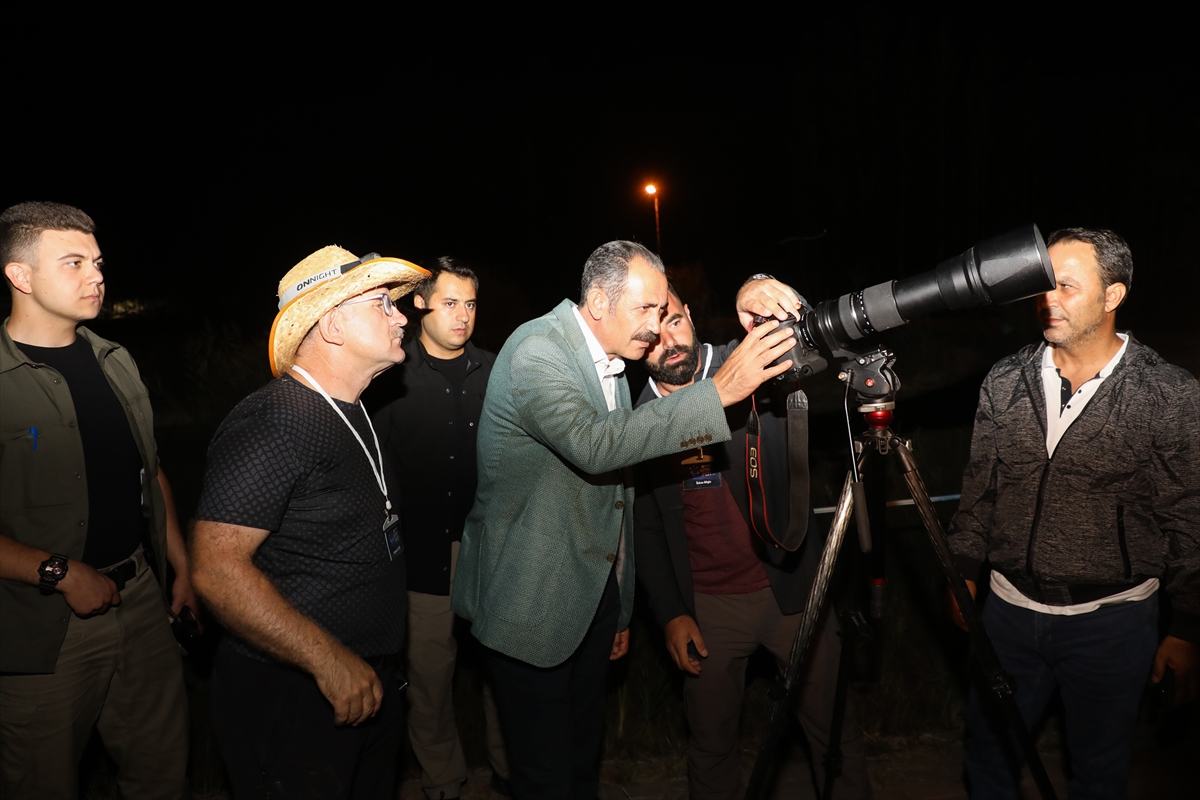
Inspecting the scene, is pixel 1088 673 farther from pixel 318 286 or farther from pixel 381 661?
pixel 318 286

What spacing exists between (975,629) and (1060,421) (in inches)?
29.0

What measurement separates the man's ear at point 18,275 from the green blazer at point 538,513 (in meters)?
1.44

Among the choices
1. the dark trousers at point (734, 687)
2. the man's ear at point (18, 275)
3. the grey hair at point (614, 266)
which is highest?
the man's ear at point (18, 275)

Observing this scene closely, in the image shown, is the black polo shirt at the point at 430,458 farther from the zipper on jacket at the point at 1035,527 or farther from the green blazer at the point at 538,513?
the zipper on jacket at the point at 1035,527

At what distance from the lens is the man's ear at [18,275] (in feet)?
7.64

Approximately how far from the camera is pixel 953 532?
8.60ft

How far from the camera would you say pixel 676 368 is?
2723mm

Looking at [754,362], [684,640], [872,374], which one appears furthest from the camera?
[684,640]

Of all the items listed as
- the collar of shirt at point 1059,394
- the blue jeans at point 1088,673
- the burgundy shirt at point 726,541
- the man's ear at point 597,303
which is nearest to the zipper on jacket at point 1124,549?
the blue jeans at point 1088,673

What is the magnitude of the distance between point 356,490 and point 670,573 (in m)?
1.20

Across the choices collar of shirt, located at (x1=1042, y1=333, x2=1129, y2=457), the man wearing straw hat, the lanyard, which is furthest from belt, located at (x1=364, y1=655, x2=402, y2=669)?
collar of shirt, located at (x1=1042, y1=333, x2=1129, y2=457)

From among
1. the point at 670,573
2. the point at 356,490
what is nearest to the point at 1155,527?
the point at 670,573

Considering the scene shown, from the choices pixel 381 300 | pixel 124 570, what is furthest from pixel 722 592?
pixel 124 570

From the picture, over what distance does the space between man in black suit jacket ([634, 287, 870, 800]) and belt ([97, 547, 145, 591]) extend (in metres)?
1.71
